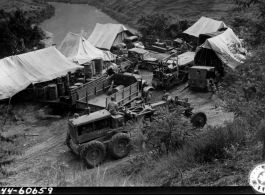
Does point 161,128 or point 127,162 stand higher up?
point 161,128

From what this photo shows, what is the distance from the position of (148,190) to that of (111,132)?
7.26 m

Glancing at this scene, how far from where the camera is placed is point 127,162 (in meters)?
12.1

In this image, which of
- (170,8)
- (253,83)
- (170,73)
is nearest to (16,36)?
(170,73)

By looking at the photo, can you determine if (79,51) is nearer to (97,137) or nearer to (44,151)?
(44,151)

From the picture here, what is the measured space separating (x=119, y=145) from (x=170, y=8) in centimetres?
4032

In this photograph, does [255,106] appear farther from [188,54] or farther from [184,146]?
[188,54]

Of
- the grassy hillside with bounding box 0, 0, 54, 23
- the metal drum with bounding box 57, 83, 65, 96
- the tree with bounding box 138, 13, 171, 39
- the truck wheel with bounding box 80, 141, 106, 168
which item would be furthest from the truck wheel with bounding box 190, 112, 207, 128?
the grassy hillside with bounding box 0, 0, 54, 23

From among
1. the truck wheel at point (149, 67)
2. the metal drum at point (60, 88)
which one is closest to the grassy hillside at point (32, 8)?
the truck wheel at point (149, 67)

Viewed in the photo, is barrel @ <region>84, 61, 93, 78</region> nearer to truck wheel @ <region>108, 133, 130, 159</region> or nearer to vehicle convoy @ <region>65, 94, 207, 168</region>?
vehicle convoy @ <region>65, 94, 207, 168</region>

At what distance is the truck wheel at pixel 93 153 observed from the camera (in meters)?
11.8

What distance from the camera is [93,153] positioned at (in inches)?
472

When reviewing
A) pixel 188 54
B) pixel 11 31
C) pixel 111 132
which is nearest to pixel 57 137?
pixel 111 132

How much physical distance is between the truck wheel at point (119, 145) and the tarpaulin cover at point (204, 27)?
61.7 feet

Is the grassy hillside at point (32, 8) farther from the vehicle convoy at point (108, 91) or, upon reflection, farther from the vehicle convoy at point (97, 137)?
the vehicle convoy at point (97, 137)
